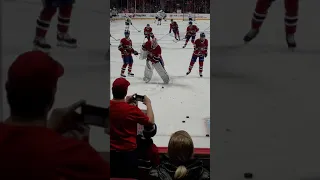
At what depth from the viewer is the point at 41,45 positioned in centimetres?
90

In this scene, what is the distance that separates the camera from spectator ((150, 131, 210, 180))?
4.58ft

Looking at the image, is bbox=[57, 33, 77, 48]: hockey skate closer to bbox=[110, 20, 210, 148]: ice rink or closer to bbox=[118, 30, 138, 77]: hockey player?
bbox=[110, 20, 210, 148]: ice rink

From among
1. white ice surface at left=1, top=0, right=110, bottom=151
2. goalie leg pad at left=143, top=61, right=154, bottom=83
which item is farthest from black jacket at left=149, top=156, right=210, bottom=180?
goalie leg pad at left=143, top=61, right=154, bottom=83

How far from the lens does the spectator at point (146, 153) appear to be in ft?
6.59

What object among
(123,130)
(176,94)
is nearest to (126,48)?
(176,94)
